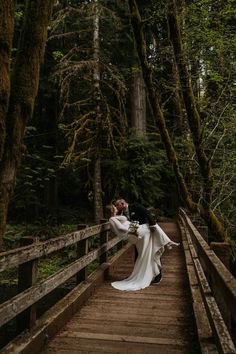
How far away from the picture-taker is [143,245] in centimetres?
877

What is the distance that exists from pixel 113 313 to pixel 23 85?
3489 millimetres

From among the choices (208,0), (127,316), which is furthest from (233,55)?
(127,316)

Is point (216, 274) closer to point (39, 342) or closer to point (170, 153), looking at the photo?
point (39, 342)

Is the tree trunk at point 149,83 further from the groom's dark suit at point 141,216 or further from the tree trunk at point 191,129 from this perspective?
the groom's dark suit at point 141,216

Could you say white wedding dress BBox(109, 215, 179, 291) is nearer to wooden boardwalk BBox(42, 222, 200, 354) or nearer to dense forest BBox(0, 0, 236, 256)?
wooden boardwalk BBox(42, 222, 200, 354)

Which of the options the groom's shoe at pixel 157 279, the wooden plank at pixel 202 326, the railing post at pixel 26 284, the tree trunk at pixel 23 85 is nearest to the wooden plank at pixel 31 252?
the railing post at pixel 26 284

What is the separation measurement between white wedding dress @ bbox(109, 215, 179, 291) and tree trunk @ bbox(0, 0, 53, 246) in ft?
12.8

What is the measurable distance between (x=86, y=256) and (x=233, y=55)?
Result: 919 centimetres

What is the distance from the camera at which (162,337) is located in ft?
17.7

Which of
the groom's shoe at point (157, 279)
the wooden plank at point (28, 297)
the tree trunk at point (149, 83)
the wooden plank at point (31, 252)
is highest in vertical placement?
the tree trunk at point (149, 83)

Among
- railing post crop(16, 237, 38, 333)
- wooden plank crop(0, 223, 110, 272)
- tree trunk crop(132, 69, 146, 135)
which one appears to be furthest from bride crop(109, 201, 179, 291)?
tree trunk crop(132, 69, 146, 135)

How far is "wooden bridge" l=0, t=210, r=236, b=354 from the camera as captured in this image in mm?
4152

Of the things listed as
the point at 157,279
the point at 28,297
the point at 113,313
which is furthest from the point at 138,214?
the point at 28,297

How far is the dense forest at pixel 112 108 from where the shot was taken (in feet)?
18.5
